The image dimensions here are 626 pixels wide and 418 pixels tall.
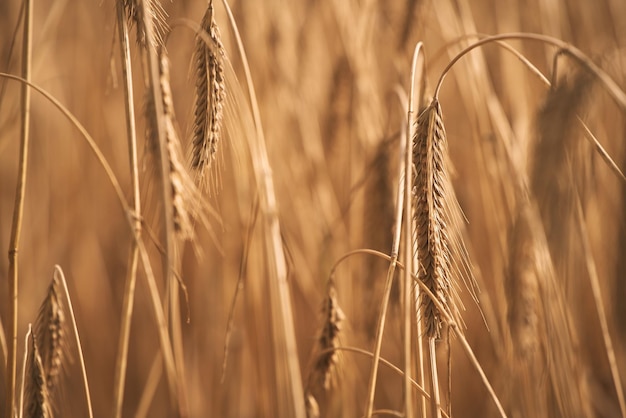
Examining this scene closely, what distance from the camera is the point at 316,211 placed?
135 cm

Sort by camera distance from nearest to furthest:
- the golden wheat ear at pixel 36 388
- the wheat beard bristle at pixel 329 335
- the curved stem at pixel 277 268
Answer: the curved stem at pixel 277 268 < the golden wheat ear at pixel 36 388 < the wheat beard bristle at pixel 329 335

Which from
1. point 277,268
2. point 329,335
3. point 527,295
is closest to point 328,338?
point 329,335

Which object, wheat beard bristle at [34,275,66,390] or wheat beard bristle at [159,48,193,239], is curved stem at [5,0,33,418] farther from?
wheat beard bristle at [159,48,193,239]

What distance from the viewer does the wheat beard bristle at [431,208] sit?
0.65 m

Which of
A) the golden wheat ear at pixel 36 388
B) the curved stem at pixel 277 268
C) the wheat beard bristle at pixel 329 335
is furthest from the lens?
the wheat beard bristle at pixel 329 335


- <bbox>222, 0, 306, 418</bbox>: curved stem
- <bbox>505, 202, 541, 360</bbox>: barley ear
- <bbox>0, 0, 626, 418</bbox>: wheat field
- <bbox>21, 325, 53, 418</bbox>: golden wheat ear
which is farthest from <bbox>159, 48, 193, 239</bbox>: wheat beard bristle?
<bbox>505, 202, 541, 360</bbox>: barley ear

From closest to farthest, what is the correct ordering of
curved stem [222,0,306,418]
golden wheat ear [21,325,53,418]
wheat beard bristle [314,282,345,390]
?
curved stem [222,0,306,418]
golden wheat ear [21,325,53,418]
wheat beard bristle [314,282,345,390]

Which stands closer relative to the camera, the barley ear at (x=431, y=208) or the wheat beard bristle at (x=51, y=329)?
the barley ear at (x=431, y=208)

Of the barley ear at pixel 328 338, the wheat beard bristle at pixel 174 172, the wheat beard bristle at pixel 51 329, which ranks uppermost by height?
the wheat beard bristle at pixel 174 172

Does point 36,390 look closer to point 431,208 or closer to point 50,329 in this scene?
point 50,329

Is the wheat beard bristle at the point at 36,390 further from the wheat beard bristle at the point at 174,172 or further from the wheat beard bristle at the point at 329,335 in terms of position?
the wheat beard bristle at the point at 329,335

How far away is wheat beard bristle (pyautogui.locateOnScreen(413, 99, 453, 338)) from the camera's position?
646 millimetres

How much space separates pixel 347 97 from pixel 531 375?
763 millimetres

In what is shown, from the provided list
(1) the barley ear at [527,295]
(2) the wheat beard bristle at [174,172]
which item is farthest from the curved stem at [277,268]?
(1) the barley ear at [527,295]
